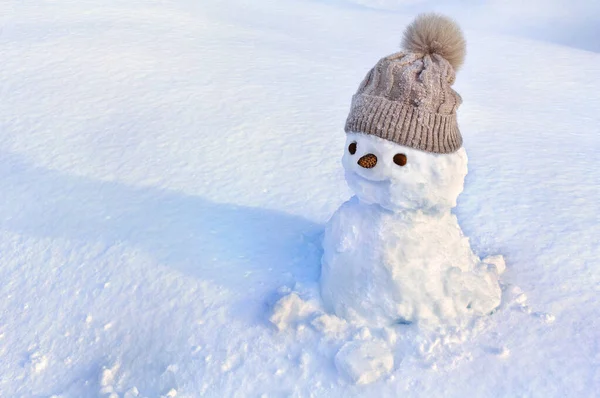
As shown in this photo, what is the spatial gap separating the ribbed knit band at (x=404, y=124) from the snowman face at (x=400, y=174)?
2 cm

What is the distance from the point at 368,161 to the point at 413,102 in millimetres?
186

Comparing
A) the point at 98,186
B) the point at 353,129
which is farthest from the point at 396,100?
the point at 98,186

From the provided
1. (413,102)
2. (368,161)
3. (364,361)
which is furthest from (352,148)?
(364,361)

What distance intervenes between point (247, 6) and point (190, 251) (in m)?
4.07

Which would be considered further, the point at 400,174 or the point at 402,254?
the point at 402,254

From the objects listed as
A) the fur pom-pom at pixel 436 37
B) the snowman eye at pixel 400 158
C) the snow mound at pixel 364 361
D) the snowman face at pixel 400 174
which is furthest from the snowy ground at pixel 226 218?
the fur pom-pom at pixel 436 37

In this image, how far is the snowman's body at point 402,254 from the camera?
1.48m

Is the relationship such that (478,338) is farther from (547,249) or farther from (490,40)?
(490,40)

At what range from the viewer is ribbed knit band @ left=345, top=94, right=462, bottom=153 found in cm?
141

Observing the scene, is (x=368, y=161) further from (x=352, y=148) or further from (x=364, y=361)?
(x=364, y=361)

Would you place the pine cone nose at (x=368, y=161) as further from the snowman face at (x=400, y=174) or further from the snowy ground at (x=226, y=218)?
the snowy ground at (x=226, y=218)

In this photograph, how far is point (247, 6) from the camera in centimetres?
547

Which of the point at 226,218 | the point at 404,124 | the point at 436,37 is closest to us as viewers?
the point at 404,124

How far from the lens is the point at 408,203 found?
1493 mm
